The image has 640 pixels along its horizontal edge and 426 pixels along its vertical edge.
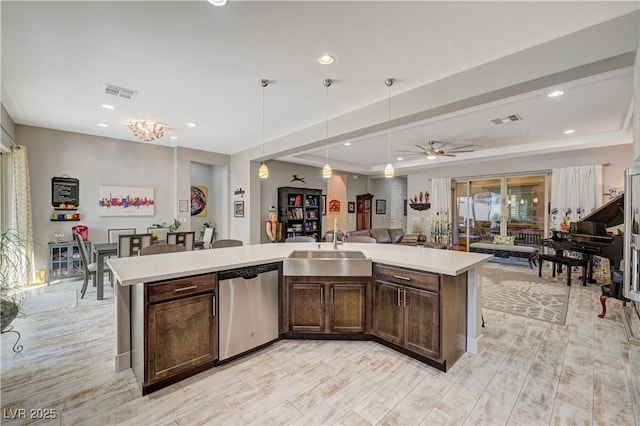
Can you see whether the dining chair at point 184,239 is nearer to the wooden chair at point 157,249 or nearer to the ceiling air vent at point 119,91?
the wooden chair at point 157,249

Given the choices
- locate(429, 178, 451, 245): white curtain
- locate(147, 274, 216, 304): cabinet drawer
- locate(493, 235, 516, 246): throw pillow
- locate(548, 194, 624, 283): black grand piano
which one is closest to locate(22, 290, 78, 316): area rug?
locate(147, 274, 216, 304): cabinet drawer

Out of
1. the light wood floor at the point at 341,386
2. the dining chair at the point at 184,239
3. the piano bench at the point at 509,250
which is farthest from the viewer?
the piano bench at the point at 509,250

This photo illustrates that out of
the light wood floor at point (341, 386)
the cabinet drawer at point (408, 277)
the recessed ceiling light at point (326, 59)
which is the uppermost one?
the recessed ceiling light at point (326, 59)

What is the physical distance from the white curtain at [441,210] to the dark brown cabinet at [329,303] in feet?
21.1

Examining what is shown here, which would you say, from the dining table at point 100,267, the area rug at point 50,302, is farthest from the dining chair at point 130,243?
the area rug at point 50,302

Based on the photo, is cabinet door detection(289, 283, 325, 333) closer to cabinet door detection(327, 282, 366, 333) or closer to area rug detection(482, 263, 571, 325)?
cabinet door detection(327, 282, 366, 333)

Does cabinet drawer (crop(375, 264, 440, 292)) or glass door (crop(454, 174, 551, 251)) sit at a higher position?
glass door (crop(454, 174, 551, 251))

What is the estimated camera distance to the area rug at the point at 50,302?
371 centimetres

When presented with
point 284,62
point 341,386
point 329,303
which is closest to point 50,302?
point 329,303

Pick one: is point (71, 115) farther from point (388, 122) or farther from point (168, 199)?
point (388, 122)

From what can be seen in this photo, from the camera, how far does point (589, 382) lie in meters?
2.21

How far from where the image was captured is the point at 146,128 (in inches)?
176

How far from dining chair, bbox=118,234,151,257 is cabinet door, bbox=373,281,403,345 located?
366 centimetres

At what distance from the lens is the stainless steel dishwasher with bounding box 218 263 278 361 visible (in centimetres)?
241
